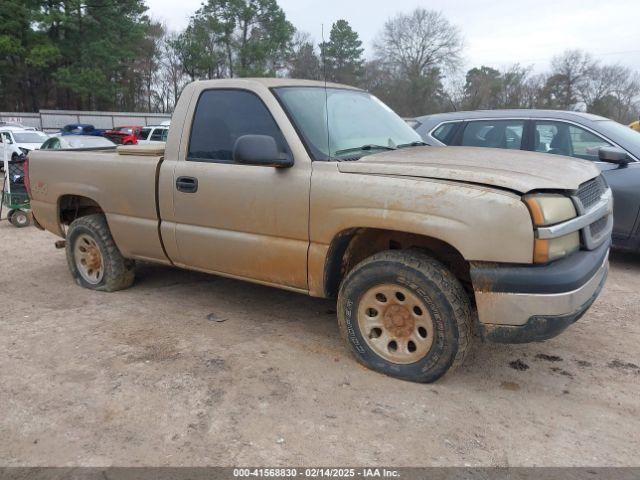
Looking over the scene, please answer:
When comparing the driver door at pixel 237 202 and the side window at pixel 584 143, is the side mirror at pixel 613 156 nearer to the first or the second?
the side window at pixel 584 143

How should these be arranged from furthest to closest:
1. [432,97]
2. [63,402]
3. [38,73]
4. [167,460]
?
[38,73] → [432,97] → [63,402] → [167,460]

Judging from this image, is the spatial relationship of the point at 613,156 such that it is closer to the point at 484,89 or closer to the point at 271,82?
the point at 271,82

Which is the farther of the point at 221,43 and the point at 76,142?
the point at 221,43

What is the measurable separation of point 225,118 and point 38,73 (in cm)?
5090

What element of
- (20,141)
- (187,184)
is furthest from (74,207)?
(20,141)

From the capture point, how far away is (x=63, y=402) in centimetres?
320

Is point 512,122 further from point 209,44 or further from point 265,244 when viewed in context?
point 209,44

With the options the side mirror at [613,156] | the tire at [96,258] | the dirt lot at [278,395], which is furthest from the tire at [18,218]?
the side mirror at [613,156]

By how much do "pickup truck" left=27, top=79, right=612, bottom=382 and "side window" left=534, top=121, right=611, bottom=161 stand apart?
2.43 metres

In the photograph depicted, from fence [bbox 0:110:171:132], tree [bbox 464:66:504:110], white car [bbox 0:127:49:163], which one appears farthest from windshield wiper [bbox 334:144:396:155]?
fence [bbox 0:110:171:132]

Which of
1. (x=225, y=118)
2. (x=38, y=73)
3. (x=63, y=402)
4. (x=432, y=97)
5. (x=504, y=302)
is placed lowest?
(x=63, y=402)

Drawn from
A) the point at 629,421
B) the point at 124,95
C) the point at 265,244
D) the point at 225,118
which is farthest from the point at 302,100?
the point at 124,95

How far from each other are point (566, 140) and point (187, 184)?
173 inches

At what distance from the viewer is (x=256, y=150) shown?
137 inches
